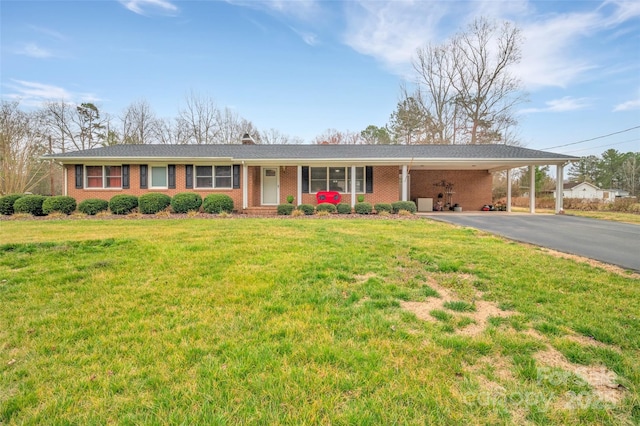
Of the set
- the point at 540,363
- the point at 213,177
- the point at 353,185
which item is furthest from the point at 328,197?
the point at 540,363

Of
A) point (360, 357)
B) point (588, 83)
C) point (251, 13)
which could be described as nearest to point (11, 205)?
point (251, 13)

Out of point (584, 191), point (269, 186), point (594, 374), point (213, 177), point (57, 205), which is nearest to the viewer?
point (594, 374)

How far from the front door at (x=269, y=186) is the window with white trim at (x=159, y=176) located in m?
4.80

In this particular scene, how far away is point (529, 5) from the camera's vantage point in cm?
1252

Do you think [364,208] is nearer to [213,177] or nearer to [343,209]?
[343,209]

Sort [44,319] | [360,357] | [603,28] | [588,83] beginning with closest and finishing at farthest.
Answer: [360,357], [44,319], [603,28], [588,83]

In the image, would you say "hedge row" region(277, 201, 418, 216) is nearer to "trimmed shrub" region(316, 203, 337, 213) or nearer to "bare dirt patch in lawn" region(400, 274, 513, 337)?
"trimmed shrub" region(316, 203, 337, 213)

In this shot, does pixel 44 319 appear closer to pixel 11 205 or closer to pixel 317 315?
pixel 317 315

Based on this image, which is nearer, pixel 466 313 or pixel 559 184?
pixel 466 313

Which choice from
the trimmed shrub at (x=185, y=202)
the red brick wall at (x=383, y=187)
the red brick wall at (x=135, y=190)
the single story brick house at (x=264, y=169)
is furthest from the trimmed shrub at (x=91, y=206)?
the red brick wall at (x=383, y=187)

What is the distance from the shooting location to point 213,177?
1466 cm

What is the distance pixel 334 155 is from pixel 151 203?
8773 mm

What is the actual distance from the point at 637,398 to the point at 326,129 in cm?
3233

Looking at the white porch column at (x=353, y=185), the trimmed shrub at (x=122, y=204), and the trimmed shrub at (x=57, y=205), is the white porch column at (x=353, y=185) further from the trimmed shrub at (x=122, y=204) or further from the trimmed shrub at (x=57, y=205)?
the trimmed shrub at (x=57, y=205)
